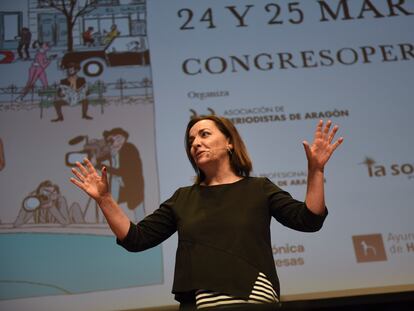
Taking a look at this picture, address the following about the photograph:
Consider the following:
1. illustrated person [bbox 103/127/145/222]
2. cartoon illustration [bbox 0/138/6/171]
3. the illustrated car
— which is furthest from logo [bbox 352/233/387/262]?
cartoon illustration [bbox 0/138/6/171]

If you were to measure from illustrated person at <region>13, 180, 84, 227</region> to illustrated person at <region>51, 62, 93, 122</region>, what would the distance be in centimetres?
46

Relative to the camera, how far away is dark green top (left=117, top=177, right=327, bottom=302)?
138 centimetres

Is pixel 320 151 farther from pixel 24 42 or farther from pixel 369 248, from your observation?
pixel 24 42

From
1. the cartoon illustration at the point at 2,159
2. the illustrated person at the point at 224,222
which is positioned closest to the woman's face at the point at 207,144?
the illustrated person at the point at 224,222

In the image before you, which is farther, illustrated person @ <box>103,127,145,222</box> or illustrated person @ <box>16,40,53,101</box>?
illustrated person @ <box>16,40,53,101</box>

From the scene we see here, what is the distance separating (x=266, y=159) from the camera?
2.80m

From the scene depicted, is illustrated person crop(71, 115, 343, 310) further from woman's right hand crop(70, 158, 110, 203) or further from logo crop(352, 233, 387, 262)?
logo crop(352, 233, 387, 262)

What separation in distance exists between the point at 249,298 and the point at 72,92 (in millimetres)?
1995

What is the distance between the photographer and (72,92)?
2.93m

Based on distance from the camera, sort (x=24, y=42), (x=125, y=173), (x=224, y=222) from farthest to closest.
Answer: (x=24, y=42) < (x=125, y=173) < (x=224, y=222)

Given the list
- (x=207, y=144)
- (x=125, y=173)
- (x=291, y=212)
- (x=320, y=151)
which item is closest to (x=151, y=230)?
(x=207, y=144)

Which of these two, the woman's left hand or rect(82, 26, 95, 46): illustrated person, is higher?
rect(82, 26, 95, 46): illustrated person

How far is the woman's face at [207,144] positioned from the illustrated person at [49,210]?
3.97 feet

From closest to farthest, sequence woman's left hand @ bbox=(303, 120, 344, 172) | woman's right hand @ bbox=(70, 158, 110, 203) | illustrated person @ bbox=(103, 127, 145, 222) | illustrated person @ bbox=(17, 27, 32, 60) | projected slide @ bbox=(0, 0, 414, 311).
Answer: woman's left hand @ bbox=(303, 120, 344, 172) < woman's right hand @ bbox=(70, 158, 110, 203) < projected slide @ bbox=(0, 0, 414, 311) < illustrated person @ bbox=(103, 127, 145, 222) < illustrated person @ bbox=(17, 27, 32, 60)
